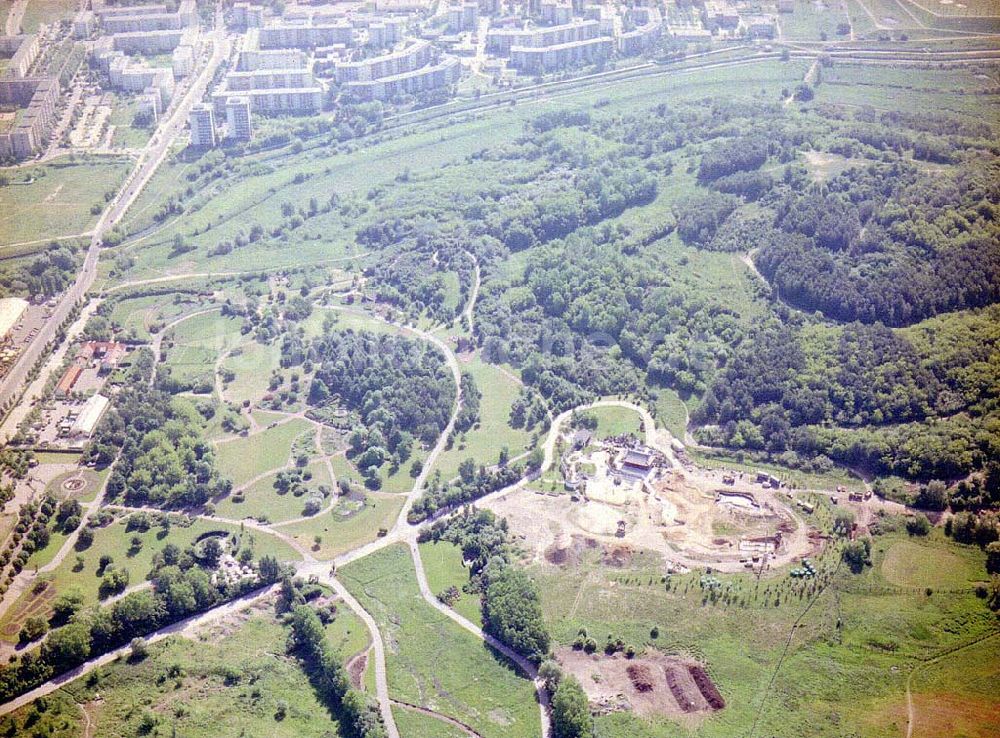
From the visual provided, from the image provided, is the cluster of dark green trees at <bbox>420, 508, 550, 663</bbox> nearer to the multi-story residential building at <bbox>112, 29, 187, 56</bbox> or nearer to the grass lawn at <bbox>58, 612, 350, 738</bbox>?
the grass lawn at <bbox>58, 612, 350, 738</bbox>

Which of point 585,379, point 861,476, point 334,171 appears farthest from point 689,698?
point 334,171

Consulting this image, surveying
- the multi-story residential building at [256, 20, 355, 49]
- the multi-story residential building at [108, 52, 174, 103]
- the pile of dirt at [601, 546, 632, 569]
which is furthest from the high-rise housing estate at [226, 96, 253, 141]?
the pile of dirt at [601, 546, 632, 569]

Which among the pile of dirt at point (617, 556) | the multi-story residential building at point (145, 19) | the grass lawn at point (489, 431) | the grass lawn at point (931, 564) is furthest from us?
the multi-story residential building at point (145, 19)

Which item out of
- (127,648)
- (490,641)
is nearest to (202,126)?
(127,648)

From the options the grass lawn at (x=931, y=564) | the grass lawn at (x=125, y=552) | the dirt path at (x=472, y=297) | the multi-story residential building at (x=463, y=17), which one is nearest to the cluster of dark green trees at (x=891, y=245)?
the grass lawn at (x=931, y=564)

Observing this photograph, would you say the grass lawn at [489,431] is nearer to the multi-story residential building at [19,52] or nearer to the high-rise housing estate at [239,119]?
the high-rise housing estate at [239,119]

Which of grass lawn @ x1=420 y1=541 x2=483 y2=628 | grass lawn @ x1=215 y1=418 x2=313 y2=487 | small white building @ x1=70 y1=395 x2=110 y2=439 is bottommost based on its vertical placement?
grass lawn @ x1=420 y1=541 x2=483 y2=628

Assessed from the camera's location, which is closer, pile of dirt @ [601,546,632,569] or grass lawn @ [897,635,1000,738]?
grass lawn @ [897,635,1000,738]
